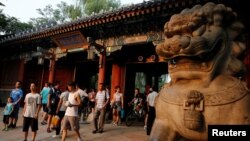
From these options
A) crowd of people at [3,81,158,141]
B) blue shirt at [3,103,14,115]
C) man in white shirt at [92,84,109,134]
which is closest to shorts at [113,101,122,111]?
crowd of people at [3,81,158,141]

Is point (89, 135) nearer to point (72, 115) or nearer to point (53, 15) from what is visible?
point (72, 115)

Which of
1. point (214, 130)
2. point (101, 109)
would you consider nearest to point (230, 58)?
point (214, 130)

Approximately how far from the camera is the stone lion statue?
222 centimetres

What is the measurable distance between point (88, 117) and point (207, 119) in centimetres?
834

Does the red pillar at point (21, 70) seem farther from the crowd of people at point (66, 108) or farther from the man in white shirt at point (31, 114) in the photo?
Result: the man in white shirt at point (31, 114)

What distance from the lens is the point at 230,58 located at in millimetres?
2453

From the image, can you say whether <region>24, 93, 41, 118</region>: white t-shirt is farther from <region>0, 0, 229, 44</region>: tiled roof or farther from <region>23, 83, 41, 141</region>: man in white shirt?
<region>0, 0, 229, 44</region>: tiled roof

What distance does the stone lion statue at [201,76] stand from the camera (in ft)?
7.30

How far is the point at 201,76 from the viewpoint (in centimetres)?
240

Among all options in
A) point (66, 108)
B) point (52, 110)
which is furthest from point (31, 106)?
point (52, 110)

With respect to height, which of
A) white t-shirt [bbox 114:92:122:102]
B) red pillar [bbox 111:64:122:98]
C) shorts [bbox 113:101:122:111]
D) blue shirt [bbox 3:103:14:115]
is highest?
red pillar [bbox 111:64:122:98]

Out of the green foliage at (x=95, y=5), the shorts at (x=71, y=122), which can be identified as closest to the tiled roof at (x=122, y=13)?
the shorts at (x=71, y=122)

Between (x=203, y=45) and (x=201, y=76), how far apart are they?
286mm

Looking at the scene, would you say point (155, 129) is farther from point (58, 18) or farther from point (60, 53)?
point (58, 18)
